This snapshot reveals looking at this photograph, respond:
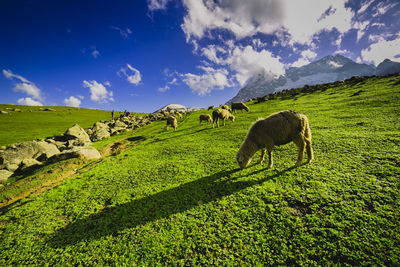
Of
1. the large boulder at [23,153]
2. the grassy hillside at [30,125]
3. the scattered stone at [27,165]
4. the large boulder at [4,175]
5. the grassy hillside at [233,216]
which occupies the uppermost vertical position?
the grassy hillside at [30,125]

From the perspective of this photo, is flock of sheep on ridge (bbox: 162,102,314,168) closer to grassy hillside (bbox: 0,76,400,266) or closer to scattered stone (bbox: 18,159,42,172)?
grassy hillside (bbox: 0,76,400,266)

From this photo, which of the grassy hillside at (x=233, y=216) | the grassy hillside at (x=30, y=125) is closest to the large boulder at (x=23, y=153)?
the grassy hillside at (x=233, y=216)

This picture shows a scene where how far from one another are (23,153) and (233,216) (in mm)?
28098

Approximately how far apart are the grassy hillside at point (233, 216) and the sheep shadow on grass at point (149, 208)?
53 mm

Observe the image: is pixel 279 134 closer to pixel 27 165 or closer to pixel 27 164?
pixel 27 165

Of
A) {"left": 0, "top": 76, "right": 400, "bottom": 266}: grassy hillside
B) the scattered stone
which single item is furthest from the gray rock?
{"left": 0, "top": 76, "right": 400, "bottom": 266}: grassy hillside

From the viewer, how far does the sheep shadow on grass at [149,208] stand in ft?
19.9

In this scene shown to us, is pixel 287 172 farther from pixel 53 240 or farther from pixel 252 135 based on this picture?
pixel 53 240

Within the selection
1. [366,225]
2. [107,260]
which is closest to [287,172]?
[366,225]

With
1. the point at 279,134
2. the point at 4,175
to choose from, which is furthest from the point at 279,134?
the point at 4,175

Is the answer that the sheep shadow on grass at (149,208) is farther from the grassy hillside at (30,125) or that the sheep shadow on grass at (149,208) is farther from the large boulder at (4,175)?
the grassy hillside at (30,125)

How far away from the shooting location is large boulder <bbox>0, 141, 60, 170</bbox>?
672 inches

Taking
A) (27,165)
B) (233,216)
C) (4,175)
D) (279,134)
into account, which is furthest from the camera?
(27,165)

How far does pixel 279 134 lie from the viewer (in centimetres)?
787
